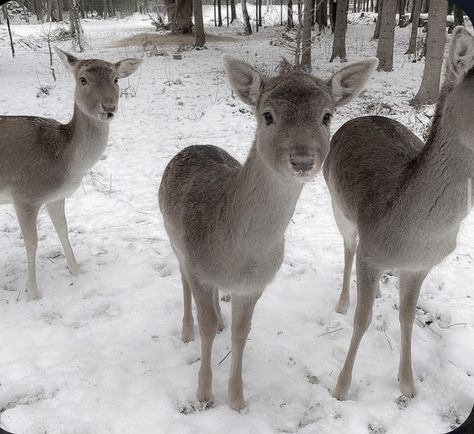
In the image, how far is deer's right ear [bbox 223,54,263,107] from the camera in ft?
7.36

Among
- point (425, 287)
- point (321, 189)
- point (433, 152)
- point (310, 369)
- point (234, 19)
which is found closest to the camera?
point (433, 152)

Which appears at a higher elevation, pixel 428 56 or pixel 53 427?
pixel 428 56

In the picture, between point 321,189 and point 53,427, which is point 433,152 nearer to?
point 53,427

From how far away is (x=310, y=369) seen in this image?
3137 millimetres

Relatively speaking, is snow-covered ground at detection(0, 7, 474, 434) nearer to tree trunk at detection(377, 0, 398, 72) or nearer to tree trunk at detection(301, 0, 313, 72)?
tree trunk at detection(301, 0, 313, 72)

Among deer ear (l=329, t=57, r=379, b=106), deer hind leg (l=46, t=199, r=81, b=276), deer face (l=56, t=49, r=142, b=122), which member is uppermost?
deer ear (l=329, t=57, r=379, b=106)

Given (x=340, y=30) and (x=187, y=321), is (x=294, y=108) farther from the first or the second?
(x=340, y=30)

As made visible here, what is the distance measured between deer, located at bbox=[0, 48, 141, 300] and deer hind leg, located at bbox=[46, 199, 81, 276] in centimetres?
25

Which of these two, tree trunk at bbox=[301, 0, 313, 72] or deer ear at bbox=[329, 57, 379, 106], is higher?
deer ear at bbox=[329, 57, 379, 106]

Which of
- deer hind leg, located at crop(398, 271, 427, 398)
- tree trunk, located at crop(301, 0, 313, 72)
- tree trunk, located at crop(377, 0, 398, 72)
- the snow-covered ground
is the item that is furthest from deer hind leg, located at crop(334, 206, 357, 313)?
tree trunk, located at crop(377, 0, 398, 72)

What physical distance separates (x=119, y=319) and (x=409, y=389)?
7.19ft

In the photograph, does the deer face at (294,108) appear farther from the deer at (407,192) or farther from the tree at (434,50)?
the tree at (434,50)

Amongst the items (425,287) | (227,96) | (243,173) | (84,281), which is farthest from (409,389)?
(227,96)

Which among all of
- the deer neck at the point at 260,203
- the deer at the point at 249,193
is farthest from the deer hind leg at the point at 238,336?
the deer neck at the point at 260,203
